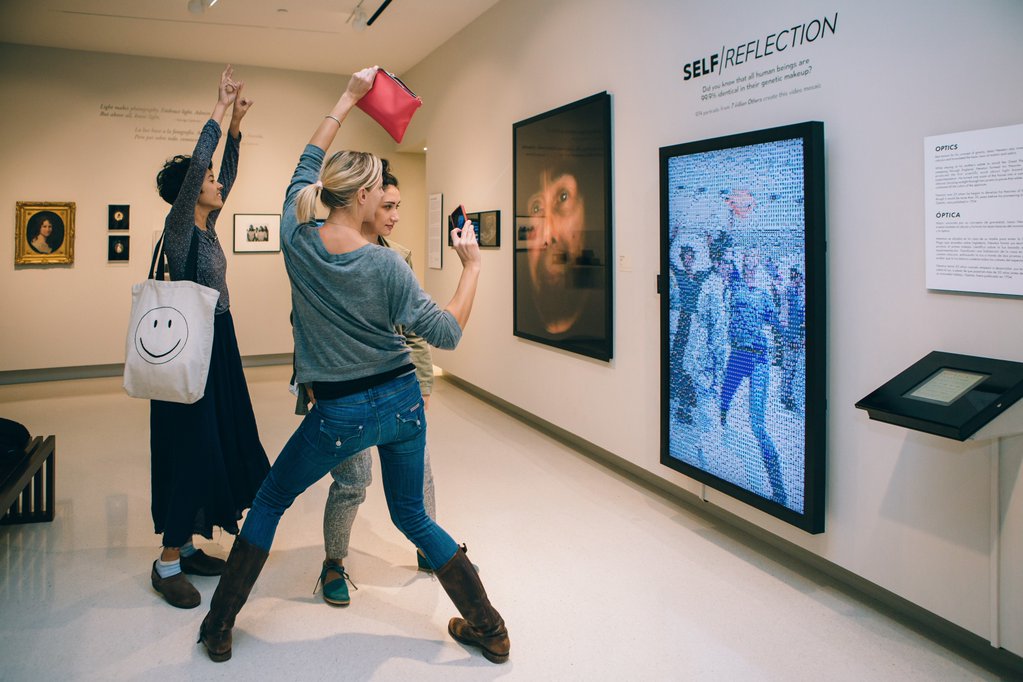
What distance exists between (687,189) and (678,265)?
0.37 m

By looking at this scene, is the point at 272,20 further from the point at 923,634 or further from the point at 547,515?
the point at 923,634

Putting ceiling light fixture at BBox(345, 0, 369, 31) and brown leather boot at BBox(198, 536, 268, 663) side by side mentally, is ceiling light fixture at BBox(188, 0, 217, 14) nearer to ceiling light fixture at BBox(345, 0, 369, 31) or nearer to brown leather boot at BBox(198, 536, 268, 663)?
ceiling light fixture at BBox(345, 0, 369, 31)

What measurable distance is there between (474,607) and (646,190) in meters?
2.64

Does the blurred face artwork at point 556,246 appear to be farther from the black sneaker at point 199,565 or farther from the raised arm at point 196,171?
the black sneaker at point 199,565

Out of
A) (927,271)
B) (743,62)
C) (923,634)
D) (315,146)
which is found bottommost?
(923,634)

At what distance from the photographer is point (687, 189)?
3578 mm

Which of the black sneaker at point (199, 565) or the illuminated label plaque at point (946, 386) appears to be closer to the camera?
the illuminated label plaque at point (946, 386)

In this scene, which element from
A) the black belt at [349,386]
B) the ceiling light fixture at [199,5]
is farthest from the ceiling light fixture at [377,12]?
the black belt at [349,386]

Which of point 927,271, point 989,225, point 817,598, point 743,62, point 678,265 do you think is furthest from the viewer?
point 678,265

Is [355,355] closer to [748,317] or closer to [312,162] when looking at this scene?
[312,162]

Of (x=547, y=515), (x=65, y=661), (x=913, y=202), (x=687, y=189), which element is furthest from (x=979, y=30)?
(x=65, y=661)

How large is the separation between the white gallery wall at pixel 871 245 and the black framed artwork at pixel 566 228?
0.14 metres

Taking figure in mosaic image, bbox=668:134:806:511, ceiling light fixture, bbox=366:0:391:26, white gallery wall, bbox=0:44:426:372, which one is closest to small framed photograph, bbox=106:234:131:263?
white gallery wall, bbox=0:44:426:372

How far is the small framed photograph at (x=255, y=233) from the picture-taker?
8500 mm
